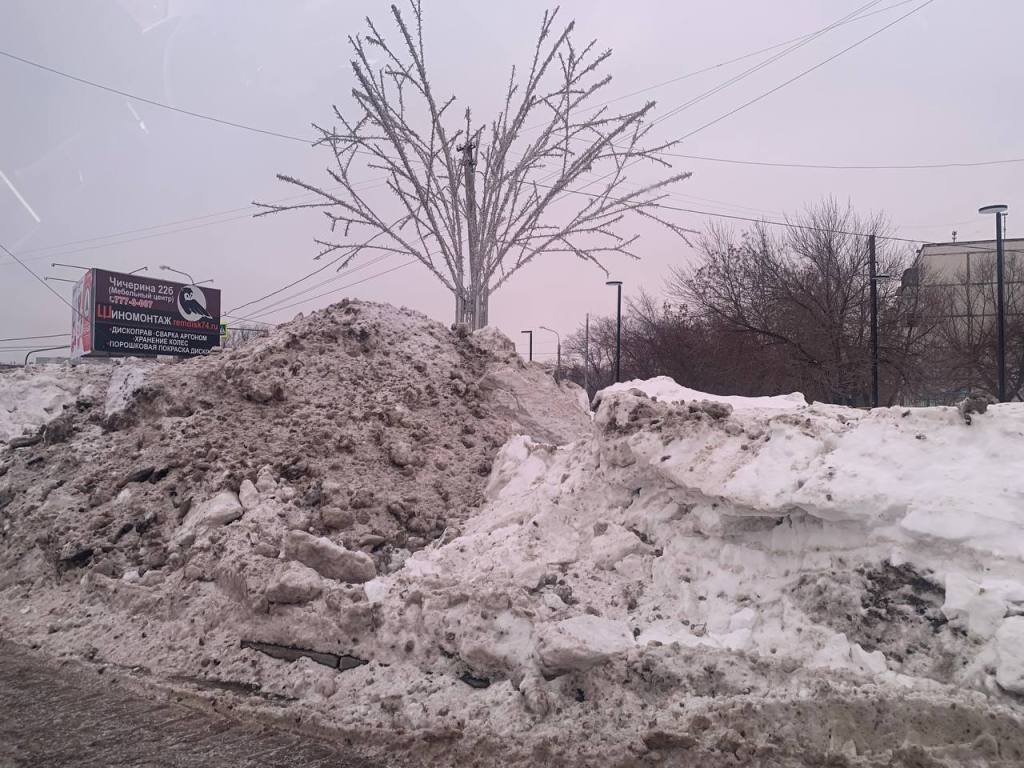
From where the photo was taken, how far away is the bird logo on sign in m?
24.1

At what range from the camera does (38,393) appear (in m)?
9.70

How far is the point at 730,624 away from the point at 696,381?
66.9 ft

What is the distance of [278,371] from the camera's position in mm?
7570

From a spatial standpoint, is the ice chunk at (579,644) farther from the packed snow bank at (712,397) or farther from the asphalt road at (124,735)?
the packed snow bank at (712,397)

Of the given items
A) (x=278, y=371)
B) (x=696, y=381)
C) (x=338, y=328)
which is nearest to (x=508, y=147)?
(x=338, y=328)

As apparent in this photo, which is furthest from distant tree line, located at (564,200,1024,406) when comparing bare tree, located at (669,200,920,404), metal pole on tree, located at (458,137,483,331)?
metal pole on tree, located at (458,137,483,331)

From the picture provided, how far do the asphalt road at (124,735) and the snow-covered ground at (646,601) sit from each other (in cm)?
25

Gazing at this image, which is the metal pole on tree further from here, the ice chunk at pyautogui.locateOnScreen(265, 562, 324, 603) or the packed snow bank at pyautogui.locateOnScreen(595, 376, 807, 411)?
the ice chunk at pyautogui.locateOnScreen(265, 562, 324, 603)

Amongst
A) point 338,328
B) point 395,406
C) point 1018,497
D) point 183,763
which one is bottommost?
point 183,763

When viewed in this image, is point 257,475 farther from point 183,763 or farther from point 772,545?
point 772,545

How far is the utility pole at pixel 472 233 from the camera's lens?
11.9 metres

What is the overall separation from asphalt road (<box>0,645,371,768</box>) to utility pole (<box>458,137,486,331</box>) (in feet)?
28.1

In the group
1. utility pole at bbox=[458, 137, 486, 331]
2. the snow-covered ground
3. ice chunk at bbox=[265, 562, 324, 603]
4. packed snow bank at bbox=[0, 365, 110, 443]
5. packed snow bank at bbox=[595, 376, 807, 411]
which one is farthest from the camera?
utility pole at bbox=[458, 137, 486, 331]

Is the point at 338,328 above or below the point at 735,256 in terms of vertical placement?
below
